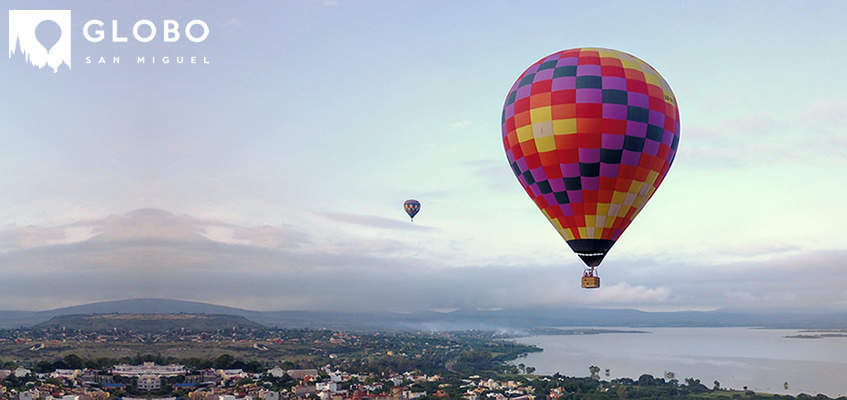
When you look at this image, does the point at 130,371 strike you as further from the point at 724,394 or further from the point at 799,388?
the point at 799,388

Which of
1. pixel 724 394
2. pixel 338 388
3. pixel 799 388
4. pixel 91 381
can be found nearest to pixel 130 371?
pixel 91 381

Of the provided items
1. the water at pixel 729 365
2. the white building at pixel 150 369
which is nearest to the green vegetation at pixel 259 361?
the white building at pixel 150 369

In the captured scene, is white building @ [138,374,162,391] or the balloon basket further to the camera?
white building @ [138,374,162,391]

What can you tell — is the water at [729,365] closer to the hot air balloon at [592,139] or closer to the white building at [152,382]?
the hot air balloon at [592,139]

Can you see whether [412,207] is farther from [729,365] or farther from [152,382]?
[729,365]

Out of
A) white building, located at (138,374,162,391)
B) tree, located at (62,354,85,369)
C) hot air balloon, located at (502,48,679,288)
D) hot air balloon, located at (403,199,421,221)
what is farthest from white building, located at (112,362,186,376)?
hot air balloon, located at (403,199,421,221)

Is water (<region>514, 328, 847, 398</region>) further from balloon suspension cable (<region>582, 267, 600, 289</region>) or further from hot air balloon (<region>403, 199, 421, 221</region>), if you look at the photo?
balloon suspension cable (<region>582, 267, 600, 289</region>)
